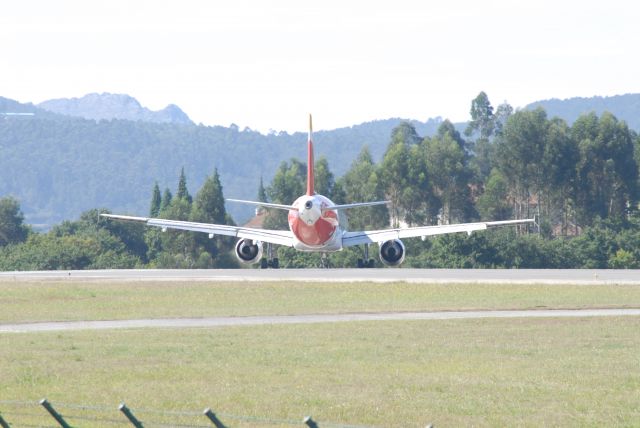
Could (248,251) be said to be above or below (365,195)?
below

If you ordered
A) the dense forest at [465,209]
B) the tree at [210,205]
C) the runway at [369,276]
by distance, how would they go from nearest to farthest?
1. the runway at [369,276]
2. the dense forest at [465,209]
3. the tree at [210,205]

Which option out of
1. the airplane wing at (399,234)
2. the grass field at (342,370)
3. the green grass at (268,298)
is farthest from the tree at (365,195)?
the grass field at (342,370)

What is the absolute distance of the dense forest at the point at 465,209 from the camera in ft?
289

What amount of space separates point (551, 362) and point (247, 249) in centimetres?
4504

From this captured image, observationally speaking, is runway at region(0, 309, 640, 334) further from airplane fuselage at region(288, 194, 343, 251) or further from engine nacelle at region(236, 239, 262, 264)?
engine nacelle at region(236, 239, 262, 264)

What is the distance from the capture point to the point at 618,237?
3499 inches

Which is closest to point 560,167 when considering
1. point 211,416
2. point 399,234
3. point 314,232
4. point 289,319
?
point 399,234

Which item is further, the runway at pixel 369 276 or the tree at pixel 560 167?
the tree at pixel 560 167

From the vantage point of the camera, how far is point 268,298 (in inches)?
2005

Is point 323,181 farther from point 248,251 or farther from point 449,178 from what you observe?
point 248,251

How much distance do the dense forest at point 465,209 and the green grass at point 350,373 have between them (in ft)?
163

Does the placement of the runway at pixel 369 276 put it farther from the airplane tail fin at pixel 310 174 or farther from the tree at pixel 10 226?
the tree at pixel 10 226

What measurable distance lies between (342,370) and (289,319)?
14.3 metres

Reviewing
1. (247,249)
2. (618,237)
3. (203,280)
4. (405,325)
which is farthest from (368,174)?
(405,325)
